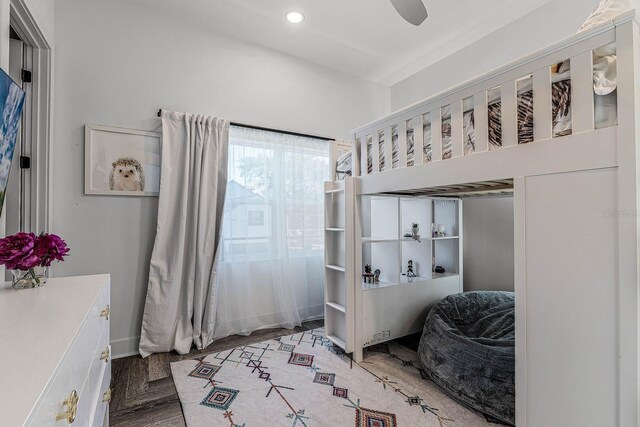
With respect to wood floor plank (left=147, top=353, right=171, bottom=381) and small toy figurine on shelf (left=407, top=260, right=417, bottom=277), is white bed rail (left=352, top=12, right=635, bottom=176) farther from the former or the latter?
wood floor plank (left=147, top=353, right=171, bottom=381)

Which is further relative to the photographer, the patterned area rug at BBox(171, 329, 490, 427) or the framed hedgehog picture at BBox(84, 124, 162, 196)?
the framed hedgehog picture at BBox(84, 124, 162, 196)

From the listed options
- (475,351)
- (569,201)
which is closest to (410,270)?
(475,351)

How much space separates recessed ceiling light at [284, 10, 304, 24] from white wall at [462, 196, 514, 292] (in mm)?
2385

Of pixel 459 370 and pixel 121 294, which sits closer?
pixel 459 370

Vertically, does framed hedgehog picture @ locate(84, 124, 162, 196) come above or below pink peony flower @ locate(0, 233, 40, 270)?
above

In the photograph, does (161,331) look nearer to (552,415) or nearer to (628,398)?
(552,415)

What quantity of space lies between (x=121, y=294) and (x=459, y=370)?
254 centimetres

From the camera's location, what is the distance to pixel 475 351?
1.76m

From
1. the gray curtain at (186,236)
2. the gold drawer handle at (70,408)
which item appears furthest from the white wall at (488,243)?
the gold drawer handle at (70,408)

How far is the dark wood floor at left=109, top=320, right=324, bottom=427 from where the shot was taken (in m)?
1.67

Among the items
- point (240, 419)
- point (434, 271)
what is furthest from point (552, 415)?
point (434, 271)

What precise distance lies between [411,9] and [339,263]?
6.06 feet

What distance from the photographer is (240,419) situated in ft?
5.42

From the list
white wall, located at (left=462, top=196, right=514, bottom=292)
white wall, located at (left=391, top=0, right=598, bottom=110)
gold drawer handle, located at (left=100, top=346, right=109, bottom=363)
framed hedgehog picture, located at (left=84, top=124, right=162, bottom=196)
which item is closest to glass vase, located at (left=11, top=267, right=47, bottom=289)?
gold drawer handle, located at (left=100, top=346, right=109, bottom=363)
